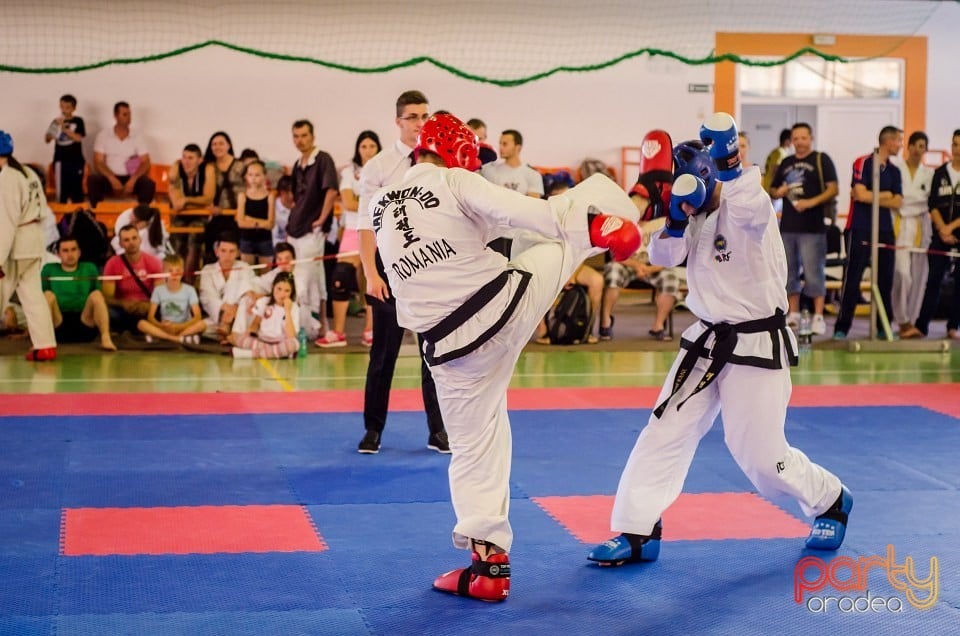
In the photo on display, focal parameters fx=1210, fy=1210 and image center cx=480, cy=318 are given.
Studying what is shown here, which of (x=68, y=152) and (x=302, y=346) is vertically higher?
(x=68, y=152)

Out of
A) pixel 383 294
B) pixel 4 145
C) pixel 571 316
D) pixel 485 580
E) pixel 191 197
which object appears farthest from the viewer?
pixel 191 197

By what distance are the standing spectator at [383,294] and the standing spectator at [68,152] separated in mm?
8879

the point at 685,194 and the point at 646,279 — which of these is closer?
the point at 685,194

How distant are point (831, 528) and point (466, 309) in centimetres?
190

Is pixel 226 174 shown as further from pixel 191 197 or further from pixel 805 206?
pixel 805 206

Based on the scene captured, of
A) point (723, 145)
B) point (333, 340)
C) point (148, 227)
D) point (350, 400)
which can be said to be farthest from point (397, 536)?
point (148, 227)

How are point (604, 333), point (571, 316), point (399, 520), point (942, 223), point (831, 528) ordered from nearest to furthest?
point (831, 528), point (399, 520), point (571, 316), point (942, 223), point (604, 333)

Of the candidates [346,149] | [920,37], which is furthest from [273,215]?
[920,37]

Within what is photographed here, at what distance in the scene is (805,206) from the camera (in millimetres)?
12211

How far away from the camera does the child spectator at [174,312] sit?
11.8 m

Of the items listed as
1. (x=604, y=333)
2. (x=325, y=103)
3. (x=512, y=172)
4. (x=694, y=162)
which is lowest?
(x=604, y=333)

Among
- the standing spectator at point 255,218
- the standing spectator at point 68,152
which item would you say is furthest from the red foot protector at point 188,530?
the standing spectator at point 68,152

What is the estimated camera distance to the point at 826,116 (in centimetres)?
1861

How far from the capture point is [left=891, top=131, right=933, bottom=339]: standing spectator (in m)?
12.8
